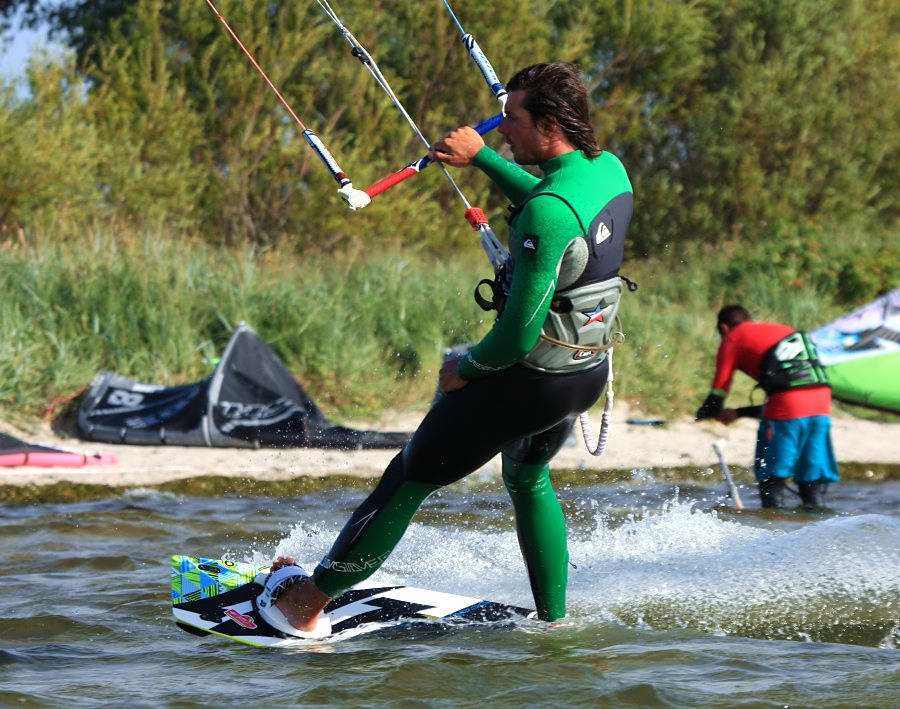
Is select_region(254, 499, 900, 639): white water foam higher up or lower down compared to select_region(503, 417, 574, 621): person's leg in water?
lower down

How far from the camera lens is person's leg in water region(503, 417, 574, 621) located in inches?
184

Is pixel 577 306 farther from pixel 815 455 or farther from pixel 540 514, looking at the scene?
pixel 815 455

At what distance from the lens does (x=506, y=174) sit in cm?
467

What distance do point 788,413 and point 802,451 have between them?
10.8 inches

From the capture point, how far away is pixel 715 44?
23.6m

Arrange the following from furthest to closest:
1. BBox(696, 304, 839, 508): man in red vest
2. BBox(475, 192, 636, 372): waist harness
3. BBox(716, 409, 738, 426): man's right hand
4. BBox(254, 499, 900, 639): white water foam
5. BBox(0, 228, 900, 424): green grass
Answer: BBox(0, 228, 900, 424): green grass, BBox(716, 409, 738, 426): man's right hand, BBox(696, 304, 839, 508): man in red vest, BBox(254, 499, 900, 639): white water foam, BBox(475, 192, 636, 372): waist harness

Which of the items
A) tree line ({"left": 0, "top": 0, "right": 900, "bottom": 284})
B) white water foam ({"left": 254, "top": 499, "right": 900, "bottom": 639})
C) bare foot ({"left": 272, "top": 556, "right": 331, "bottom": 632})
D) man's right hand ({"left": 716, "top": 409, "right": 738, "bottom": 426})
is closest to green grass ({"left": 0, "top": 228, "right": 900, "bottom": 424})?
tree line ({"left": 0, "top": 0, "right": 900, "bottom": 284})

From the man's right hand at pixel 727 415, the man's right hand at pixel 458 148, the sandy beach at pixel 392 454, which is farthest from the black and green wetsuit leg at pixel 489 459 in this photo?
the sandy beach at pixel 392 454

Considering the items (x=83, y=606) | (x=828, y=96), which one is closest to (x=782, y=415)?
(x=83, y=606)

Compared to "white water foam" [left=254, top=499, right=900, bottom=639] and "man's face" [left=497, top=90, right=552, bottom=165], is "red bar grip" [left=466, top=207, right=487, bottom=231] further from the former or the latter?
"white water foam" [left=254, top=499, right=900, bottom=639]

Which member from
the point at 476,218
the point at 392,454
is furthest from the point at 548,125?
the point at 392,454

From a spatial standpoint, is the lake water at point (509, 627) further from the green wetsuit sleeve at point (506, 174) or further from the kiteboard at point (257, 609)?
the green wetsuit sleeve at point (506, 174)

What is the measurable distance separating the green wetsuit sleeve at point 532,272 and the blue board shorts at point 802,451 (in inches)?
182

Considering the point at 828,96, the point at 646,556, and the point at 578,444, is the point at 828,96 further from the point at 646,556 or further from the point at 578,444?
the point at 646,556
